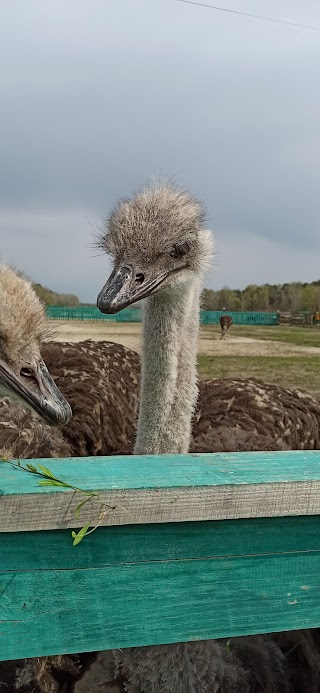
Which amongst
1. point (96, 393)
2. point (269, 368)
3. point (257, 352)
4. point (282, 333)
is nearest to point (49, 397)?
point (96, 393)

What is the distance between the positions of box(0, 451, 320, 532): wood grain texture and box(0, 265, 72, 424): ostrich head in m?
0.77

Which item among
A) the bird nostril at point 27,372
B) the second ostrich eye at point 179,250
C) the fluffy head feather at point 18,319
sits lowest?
the bird nostril at point 27,372

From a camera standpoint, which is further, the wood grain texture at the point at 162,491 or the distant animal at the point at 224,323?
the distant animal at the point at 224,323

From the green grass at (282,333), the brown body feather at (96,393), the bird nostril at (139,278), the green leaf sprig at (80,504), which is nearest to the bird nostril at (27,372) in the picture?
the bird nostril at (139,278)

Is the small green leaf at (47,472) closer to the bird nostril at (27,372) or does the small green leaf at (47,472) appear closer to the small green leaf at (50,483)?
the small green leaf at (50,483)

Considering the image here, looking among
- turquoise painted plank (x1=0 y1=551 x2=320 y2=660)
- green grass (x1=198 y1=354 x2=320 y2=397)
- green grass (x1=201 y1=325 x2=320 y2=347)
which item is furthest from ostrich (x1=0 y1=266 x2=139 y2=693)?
green grass (x1=201 y1=325 x2=320 y2=347)

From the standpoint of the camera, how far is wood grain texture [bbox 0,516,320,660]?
1116 mm

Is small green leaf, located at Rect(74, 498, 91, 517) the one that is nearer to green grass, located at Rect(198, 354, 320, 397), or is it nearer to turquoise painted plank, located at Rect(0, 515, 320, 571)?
turquoise painted plank, located at Rect(0, 515, 320, 571)

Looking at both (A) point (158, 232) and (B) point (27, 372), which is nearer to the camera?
(B) point (27, 372)

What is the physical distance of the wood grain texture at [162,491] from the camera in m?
1.09

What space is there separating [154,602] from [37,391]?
3.16 ft

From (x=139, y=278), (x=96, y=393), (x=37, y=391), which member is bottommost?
(x=96, y=393)

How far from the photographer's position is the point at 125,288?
2.22 m

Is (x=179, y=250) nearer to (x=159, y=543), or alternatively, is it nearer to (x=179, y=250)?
(x=179, y=250)
